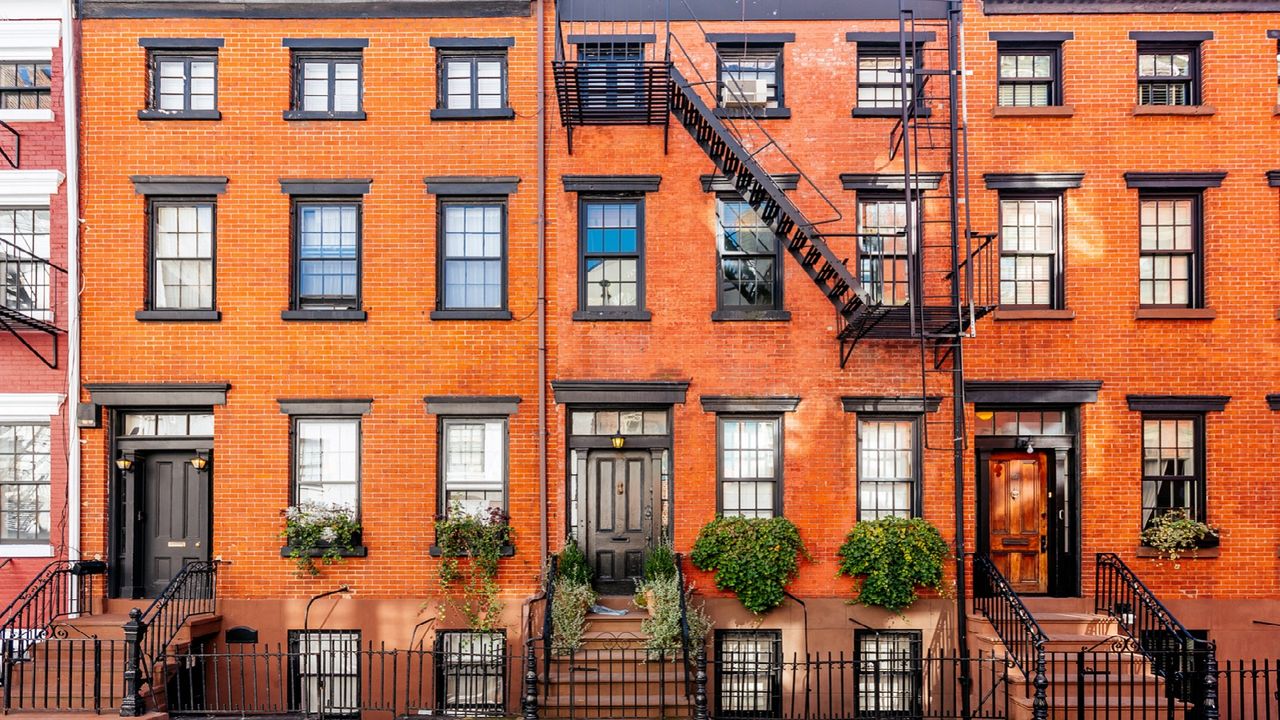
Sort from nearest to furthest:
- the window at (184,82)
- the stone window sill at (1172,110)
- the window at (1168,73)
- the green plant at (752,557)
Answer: the green plant at (752,557) → the stone window sill at (1172,110) → the window at (1168,73) → the window at (184,82)

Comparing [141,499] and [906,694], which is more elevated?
[141,499]

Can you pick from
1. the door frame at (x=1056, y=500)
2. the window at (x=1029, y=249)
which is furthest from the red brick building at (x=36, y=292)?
the window at (x=1029, y=249)

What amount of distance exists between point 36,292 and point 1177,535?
16.9m

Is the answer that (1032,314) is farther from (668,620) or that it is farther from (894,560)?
(668,620)

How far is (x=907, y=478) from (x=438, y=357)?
707 centimetres

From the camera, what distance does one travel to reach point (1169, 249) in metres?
13.2

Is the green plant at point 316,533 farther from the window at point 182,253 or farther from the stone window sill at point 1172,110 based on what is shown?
the stone window sill at point 1172,110

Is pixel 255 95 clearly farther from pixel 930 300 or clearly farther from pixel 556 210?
pixel 930 300

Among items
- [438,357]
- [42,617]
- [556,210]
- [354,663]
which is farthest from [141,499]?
[556,210]

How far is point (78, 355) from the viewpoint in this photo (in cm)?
1309

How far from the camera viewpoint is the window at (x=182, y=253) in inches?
526

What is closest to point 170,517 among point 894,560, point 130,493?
point 130,493

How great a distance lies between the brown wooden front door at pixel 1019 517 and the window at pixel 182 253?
12.0 metres

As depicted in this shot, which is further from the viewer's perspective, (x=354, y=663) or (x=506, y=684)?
(x=354, y=663)
